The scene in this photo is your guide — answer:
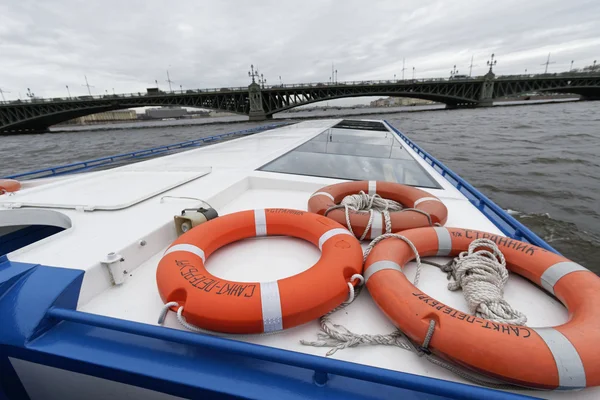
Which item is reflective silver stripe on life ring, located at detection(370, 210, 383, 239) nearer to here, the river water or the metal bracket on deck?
the metal bracket on deck

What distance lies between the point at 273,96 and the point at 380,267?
41641mm

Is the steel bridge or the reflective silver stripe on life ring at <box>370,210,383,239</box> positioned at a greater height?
the steel bridge

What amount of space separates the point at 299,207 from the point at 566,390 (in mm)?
2129

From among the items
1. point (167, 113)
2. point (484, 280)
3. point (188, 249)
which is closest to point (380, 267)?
point (484, 280)

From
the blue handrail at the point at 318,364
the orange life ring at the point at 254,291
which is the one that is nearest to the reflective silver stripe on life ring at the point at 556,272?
the blue handrail at the point at 318,364

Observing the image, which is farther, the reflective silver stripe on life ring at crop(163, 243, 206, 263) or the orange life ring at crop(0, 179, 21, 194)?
the orange life ring at crop(0, 179, 21, 194)

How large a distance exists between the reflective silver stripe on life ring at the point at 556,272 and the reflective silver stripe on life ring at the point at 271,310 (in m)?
1.40

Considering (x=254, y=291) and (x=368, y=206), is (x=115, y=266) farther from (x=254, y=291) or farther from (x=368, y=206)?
(x=368, y=206)

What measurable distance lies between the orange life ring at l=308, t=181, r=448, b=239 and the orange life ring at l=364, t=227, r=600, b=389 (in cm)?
48

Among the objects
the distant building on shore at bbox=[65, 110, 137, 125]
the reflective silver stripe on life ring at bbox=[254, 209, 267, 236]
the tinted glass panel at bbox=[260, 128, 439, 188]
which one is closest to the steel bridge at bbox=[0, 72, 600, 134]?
the tinted glass panel at bbox=[260, 128, 439, 188]

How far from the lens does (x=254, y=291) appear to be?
4.08 feet

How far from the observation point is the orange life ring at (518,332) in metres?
0.96

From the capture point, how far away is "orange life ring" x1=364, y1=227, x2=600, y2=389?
0.96m

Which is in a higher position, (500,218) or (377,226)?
(377,226)
